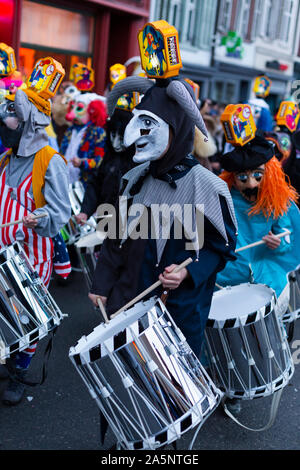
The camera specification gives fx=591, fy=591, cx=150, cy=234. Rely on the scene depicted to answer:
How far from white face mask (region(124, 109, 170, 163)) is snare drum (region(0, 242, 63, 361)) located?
3.01ft

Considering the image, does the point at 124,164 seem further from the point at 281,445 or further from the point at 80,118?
the point at 281,445

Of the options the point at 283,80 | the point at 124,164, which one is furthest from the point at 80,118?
the point at 283,80

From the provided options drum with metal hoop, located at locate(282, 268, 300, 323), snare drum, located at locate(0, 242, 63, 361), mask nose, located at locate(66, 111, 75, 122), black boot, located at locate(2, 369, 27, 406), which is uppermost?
mask nose, located at locate(66, 111, 75, 122)

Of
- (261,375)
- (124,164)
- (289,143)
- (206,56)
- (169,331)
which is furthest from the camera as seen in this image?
(206,56)

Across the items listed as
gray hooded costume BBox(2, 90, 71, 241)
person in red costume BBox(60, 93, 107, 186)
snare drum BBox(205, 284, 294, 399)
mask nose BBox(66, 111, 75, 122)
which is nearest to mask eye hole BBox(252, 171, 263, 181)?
snare drum BBox(205, 284, 294, 399)

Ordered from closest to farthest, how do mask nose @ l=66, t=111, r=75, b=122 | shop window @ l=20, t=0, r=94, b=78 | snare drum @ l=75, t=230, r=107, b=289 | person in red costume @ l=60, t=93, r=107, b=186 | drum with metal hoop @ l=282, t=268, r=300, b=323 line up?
1. drum with metal hoop @ l=282, t=268, r=300, b=323
2. snare drum @ l=75, t=230, r=107, b=289
3. person in red costume @ l=60, t=93, r=107, b=186
4. mask nose @ l=66, t=111, r=75, b=122
5. shop window @ l=20, t=0, r=94, b=78

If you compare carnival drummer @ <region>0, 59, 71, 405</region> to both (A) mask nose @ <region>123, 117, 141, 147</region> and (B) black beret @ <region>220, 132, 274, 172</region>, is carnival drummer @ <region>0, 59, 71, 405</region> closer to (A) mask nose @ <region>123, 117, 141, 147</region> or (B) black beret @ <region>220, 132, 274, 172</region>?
(A) mask nose @ <region>123, 117, 141, 147</region>

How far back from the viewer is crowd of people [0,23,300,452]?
8.59 ft

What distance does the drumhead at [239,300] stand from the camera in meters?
3.05

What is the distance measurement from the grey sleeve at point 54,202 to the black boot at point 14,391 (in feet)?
2.73

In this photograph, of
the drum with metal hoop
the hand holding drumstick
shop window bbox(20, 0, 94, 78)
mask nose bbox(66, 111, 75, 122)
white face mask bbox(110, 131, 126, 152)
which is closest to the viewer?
→ the hand holding drumstick

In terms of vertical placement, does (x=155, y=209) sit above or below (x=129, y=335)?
above

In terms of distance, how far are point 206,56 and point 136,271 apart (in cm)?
1451

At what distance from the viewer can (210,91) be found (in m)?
16.9
